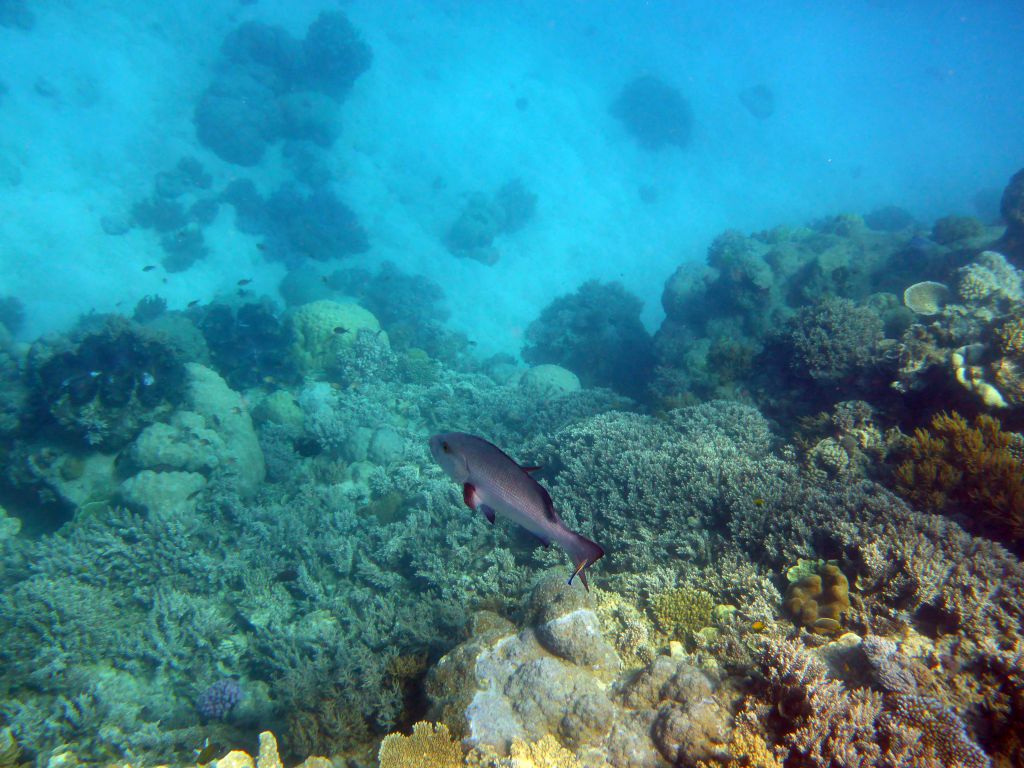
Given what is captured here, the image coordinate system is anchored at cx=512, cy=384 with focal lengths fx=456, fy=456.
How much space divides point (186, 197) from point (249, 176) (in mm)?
3761

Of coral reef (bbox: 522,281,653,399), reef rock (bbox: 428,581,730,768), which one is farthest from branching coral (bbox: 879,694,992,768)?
coral reef (bbox: 522,281,653,399)

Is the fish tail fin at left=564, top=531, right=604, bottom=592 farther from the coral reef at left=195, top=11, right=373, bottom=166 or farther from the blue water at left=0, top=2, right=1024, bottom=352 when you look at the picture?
the coral reef at left=195, top=11, right=373, bottom=166

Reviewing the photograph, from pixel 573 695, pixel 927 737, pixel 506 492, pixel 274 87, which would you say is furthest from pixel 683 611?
pixel 274 87

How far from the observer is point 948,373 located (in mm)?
6395

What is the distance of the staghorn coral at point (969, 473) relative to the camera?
4746mm

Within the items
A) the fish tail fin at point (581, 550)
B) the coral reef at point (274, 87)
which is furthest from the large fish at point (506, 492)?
the coral reef at point (274, 87)

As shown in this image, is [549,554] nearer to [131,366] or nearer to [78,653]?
[78,653]

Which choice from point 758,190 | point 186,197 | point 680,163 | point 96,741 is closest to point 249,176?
point 186,197

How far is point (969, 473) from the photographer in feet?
16.9

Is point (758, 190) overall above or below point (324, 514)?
above

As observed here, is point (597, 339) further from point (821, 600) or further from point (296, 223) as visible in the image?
point (296, 223)

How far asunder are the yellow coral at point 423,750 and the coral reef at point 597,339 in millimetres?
11105

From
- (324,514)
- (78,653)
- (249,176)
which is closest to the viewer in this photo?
(78,653)

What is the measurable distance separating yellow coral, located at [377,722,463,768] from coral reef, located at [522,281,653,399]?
11.1 meters
